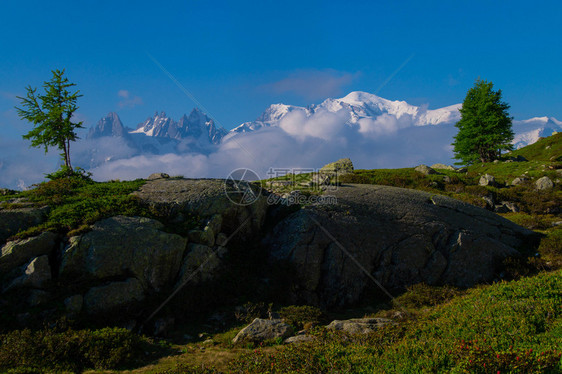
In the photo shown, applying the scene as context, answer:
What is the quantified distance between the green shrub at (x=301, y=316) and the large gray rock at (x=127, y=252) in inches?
211

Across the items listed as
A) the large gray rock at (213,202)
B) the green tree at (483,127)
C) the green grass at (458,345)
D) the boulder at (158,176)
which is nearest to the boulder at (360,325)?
the green grass at (458,345)

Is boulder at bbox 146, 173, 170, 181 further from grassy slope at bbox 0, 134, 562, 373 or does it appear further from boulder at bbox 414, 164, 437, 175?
boulder at bbox 414, 164, 437, 175

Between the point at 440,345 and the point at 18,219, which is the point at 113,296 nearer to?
the point at 18,219

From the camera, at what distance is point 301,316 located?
1318 centimetres

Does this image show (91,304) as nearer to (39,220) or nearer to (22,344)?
(22,344)

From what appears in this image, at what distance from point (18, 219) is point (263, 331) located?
11826 mm

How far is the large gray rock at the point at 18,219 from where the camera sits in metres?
13.3

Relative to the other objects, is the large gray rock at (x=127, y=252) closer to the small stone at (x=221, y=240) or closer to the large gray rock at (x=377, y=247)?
the small stone at (x=221, y=240)

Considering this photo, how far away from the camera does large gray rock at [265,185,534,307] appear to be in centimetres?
1622

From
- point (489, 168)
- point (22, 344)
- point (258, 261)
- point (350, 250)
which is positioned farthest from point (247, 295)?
point (489, 168)

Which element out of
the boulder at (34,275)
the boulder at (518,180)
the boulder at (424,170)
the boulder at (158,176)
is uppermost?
the boulder at (424,170)

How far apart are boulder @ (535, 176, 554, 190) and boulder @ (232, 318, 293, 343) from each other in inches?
1593

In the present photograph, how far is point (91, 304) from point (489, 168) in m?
59.0

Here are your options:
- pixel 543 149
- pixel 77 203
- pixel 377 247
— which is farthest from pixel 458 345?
pixel 543 149
